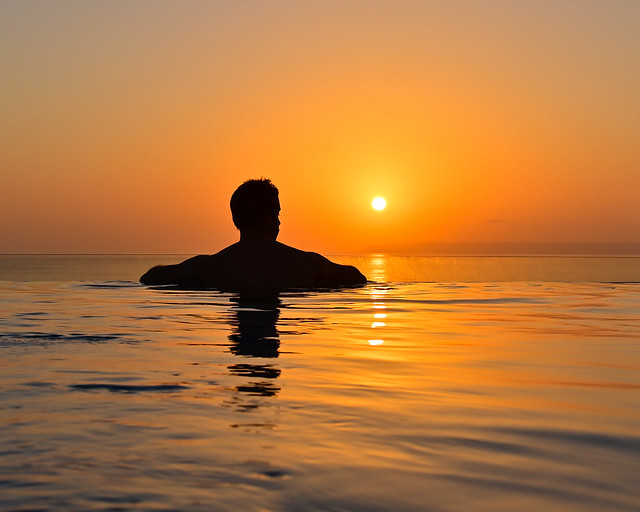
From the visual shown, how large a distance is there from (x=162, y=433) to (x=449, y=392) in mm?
2155

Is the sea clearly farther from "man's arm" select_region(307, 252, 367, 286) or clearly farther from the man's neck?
"man's arm" select_region(307, 252, 367, 286)

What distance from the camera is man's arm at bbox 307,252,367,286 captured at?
56.2 feet

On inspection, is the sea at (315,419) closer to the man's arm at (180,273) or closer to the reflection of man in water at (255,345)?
the reflection of man in water at (255,345)

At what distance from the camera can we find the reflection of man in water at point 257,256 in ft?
52.4

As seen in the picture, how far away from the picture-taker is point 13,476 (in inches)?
118

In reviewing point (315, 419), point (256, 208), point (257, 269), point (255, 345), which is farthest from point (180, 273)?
point (315, 419)

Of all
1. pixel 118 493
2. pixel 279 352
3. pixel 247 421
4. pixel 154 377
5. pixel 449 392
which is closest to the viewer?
pixel 118 493

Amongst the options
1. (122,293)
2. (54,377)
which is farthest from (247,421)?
(122,293)

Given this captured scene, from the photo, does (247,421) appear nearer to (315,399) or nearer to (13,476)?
(315,399)

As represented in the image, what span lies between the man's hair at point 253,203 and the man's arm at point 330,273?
63.1 inches

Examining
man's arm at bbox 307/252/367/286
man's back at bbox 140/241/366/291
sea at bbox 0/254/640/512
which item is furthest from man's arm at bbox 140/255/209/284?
sea at bbox 0/254/640/512

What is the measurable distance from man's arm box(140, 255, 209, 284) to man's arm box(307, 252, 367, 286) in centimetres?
252

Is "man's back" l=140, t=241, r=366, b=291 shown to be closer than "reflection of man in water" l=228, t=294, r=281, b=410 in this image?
No

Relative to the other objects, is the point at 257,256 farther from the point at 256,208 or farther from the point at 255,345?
the point at 255,345
